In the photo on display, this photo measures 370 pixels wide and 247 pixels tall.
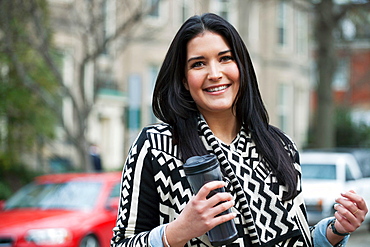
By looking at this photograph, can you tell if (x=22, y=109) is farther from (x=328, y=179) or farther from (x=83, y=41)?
(x=328, y=179)

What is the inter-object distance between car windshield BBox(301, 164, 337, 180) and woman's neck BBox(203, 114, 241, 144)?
12.7 meters

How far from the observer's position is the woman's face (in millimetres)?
2621

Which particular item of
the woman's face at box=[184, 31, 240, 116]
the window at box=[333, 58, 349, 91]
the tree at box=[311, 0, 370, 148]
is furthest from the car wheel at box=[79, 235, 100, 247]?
the window at box=[333, 58, 349, 91]

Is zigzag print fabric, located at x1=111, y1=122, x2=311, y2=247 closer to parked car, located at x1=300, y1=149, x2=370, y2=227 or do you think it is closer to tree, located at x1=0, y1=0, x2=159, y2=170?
tree, located at x1=0, y1=0, x2=159, y2=170

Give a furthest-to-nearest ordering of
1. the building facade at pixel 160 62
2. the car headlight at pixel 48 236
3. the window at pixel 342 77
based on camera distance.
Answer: the window at pixel 342 77, the building facade at pixel 160 62, the car headlight at pixel 48 236

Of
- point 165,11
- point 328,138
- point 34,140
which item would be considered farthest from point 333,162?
point 165,11

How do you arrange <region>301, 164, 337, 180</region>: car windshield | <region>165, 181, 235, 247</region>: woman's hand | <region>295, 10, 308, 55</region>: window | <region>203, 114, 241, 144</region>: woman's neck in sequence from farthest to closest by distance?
<region>295, 10, 308, 55</region>: window
<region>301, 164, 337, 180</region>: car windshield
<region>203, 114, 241, 144</region>: woman's neck
<region>165, 181, 235, 247</region>: woman's hand

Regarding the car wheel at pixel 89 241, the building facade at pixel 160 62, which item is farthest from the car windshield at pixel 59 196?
the building facade at pixel 160 62

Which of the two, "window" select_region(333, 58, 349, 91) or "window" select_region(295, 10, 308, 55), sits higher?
"window" select_region(295, 10, 308, 55)

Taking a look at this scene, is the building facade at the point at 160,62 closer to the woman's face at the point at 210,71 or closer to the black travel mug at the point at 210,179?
the woman's face at the point at 210,71

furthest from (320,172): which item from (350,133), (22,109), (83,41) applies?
(350,133)

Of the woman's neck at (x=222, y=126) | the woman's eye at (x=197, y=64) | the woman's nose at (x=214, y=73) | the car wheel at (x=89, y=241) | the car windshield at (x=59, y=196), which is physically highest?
the woman's eye at (x=197, y=64)

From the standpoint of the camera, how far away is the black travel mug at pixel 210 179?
7.24 ft

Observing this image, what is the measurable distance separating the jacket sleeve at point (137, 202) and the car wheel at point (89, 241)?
24.6 feet
